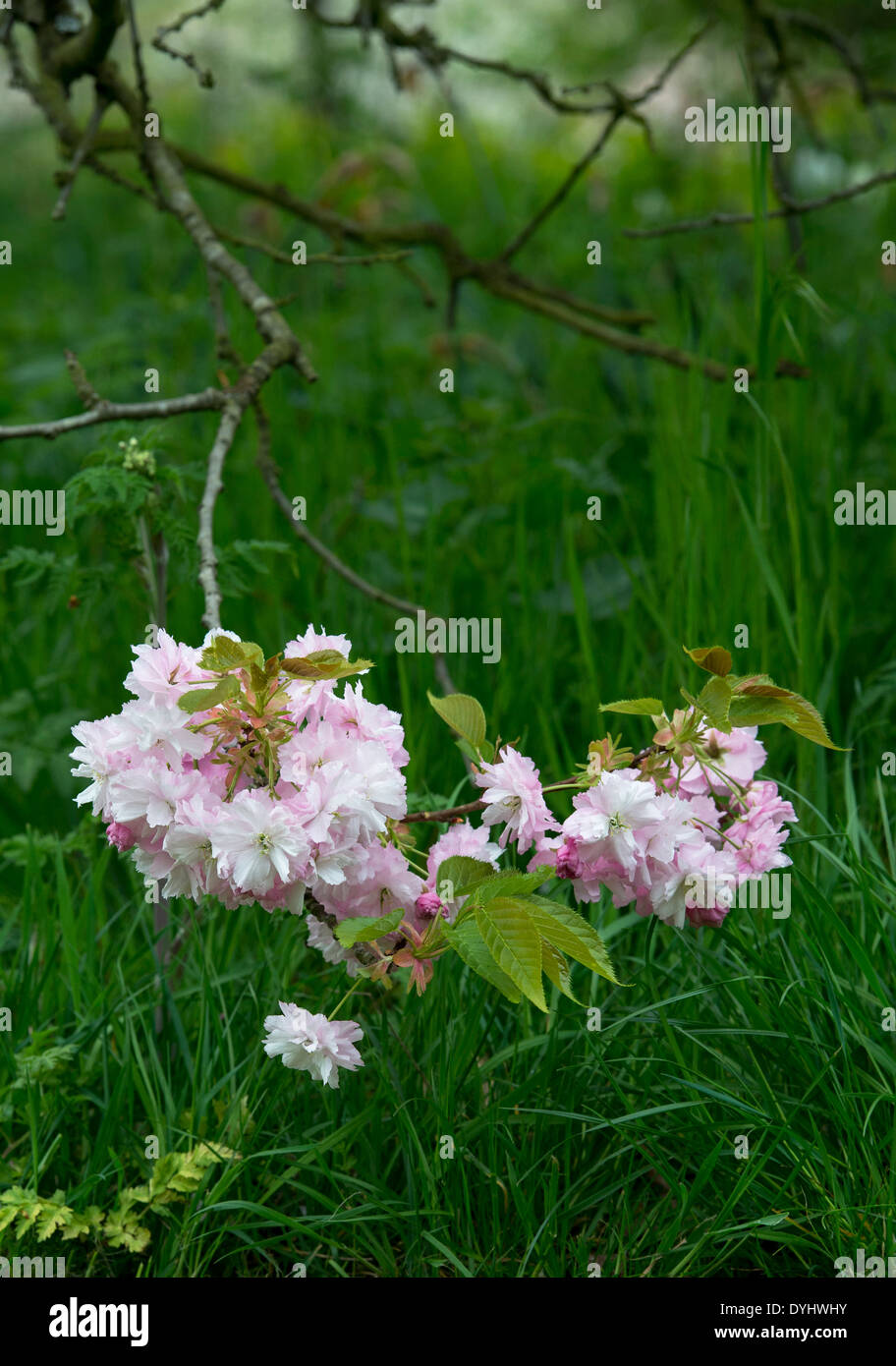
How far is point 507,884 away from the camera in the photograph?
124cm

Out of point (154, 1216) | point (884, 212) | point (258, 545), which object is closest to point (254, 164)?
point (884, 212)

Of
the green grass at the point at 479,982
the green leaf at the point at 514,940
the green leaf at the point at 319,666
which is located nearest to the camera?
the green leaf at the point at 514,940

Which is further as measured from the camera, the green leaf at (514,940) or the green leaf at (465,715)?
the green leaf at (465,715)

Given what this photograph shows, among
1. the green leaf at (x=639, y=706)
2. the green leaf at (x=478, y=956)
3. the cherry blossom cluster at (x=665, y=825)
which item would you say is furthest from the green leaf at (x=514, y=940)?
the green leaf at (x=639, y=706)

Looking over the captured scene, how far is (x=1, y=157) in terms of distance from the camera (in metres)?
9.00

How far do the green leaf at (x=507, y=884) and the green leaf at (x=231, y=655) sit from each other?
11.9 inches

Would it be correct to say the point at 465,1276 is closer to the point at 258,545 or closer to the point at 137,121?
the point at 258,545

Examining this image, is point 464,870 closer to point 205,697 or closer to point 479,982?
point 205,697

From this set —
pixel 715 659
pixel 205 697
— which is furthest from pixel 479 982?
pixel 205 697

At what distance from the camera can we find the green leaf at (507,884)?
4.03ft

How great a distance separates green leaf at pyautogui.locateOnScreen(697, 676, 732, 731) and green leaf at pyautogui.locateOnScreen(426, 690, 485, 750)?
0.75ft

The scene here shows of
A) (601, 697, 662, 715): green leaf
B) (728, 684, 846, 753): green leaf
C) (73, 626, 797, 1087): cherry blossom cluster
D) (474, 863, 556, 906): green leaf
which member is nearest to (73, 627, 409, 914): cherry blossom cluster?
(73, 626, 797, 1087): cherry blossom cluster

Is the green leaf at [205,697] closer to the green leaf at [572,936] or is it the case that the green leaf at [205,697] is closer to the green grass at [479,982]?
the green leaf at [572,936]

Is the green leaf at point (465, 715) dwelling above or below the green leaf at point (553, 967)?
above
